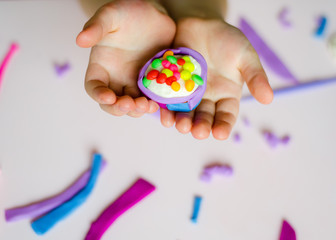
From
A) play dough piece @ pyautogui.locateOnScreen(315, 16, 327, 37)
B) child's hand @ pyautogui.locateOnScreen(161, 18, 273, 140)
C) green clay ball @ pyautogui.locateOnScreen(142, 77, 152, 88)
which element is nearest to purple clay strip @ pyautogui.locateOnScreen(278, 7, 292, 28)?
play dough piece @ pyautogui.locateOnScreen(315, 16, 327, 37)

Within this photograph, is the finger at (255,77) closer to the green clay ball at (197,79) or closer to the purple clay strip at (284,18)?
the green clay ball at (197,79)

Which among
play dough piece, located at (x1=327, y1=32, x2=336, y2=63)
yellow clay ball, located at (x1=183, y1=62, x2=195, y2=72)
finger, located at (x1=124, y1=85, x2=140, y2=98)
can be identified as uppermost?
yellow clay ball, located at (x1=183, y1=62, x2=195, y2=72)

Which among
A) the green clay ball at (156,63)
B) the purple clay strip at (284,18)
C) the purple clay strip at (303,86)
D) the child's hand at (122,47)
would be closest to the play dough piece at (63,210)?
the child's hand at (122,47)

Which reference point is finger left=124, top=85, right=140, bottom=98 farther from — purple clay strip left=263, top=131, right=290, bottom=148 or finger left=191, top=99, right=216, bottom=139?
purple clay strip left=263, top=131, right=290, bottom=148

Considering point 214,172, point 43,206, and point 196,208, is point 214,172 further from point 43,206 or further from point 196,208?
point 43,206

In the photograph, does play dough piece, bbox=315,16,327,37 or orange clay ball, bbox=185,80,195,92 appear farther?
play dough piece, bbox=315,16,327,37

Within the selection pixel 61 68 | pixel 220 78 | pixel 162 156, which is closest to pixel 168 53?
pixel 220 78

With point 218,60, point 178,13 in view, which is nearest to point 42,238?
point 218,60
